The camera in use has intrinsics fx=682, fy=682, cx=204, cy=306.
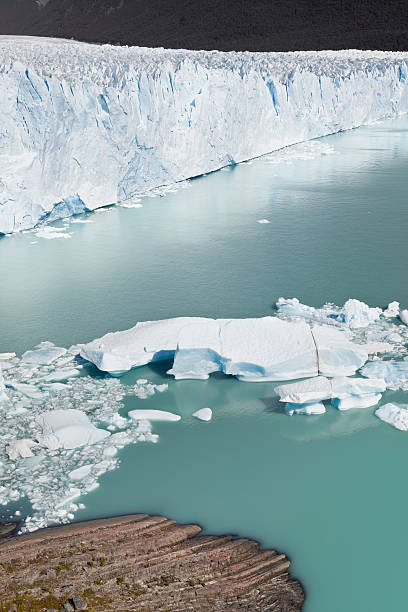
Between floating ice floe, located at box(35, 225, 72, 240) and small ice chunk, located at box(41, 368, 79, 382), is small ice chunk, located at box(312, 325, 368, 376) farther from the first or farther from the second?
floating ice floe, located at box(35, 225, 72, 240)

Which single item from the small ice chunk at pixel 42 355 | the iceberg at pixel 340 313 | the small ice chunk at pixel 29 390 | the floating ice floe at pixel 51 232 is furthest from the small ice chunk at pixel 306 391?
the floating ice floe at pixel 51 232

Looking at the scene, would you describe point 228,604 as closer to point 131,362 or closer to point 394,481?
point 394,481

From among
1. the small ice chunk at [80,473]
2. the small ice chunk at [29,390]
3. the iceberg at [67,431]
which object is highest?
the small ice chunk at [29,390]

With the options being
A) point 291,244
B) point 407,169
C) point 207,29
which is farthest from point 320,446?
point 207,29

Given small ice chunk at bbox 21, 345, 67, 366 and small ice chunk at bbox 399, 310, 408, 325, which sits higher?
small ice chunk at bbox 399, 310, 408, 325

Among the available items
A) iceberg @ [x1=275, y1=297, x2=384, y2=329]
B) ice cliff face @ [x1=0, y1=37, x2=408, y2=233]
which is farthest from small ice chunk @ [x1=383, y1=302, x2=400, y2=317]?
ice cliff face @ [x1=0, y1=37, x2=408, y2=233]

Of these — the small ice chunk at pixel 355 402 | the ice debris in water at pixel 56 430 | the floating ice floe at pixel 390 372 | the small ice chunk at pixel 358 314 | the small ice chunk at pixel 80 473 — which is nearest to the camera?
the ice debris in water at pixel 56 430

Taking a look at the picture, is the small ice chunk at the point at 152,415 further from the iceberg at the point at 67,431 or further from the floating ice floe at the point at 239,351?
the floating ice floe at the point at 239,351
